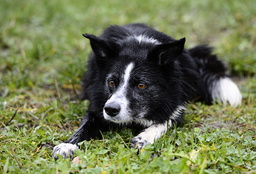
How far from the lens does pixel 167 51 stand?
372 centimetres

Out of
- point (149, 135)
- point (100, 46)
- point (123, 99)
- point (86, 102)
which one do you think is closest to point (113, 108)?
point (123, 99)

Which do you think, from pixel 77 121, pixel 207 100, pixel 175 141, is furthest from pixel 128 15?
pixel 175 141

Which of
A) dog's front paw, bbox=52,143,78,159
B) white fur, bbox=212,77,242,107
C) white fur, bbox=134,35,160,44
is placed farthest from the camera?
white fur, bbox=212,77,242,107

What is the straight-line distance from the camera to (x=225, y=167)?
304cm

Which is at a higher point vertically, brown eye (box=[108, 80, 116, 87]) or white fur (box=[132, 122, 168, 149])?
brown eye (box=[108, 80, 116, 87])

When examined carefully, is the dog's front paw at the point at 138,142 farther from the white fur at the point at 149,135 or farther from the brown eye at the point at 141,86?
the brown eye at the point at 141,86

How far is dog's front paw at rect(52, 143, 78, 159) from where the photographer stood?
3.44 meters

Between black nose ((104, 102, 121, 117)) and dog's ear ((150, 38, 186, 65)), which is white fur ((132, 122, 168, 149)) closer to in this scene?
black nose ((104, 102, 121, 117))

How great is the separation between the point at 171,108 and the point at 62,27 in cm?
471

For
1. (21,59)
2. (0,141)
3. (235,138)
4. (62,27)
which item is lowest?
(0,141)

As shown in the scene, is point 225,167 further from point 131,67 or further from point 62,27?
point 62,27

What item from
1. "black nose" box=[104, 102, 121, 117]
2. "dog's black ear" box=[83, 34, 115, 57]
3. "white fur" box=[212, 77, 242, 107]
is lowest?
"black nose" box=[104, 102, 121, 117]

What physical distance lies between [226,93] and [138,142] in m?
2.02

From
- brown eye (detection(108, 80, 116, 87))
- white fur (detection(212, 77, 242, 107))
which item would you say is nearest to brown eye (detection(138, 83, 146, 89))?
brown eye (detection(108, 80, 116, 87))
